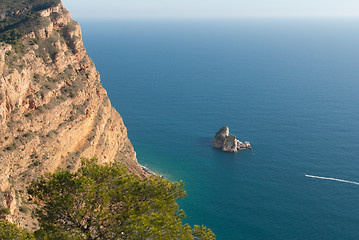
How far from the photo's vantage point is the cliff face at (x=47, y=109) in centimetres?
5125

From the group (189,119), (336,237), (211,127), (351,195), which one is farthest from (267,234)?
(189,119)

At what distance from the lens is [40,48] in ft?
223

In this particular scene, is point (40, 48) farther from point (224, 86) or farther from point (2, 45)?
point (224, 86)

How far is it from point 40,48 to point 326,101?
13247 cm

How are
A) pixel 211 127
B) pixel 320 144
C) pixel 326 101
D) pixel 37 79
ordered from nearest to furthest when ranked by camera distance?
pixel 37 79 → pixel 320 144 → pixel 211 127 → pixel 326 101

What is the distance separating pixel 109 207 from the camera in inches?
1329

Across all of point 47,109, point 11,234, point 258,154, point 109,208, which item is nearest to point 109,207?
point 109,208

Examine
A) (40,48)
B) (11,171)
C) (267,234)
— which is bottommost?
(11,171)

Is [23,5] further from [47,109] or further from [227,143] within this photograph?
[227,143]

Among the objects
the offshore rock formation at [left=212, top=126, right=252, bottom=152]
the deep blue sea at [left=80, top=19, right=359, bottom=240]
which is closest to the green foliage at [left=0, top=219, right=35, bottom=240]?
the deep blue sea at [left=80, top=19, right=359, bottom=240]

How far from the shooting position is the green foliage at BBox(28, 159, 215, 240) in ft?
103

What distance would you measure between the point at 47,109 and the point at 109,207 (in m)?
32.1

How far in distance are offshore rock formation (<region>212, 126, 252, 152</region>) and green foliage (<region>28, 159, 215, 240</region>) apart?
82643 mm

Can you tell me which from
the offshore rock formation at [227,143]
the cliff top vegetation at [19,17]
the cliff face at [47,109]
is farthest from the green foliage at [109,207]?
the offshore rock formation at [227,143]
